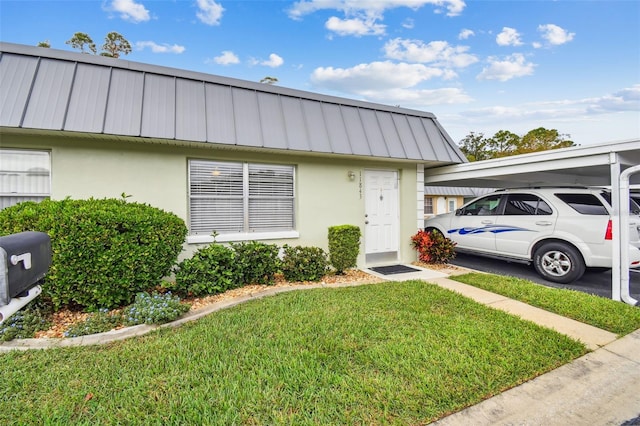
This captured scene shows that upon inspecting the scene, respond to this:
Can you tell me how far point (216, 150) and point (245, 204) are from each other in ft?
3.90

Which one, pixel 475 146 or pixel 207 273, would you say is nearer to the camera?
pixel 207 273

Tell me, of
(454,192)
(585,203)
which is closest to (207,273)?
(585,203)

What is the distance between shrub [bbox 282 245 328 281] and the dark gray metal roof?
1.98 meters

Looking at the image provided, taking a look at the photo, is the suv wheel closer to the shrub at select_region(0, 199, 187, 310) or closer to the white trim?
the white trim

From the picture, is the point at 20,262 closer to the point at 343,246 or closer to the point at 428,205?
the point at 343,246

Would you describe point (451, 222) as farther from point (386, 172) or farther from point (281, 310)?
point (281, 310)

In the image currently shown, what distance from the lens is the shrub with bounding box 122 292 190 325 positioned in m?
3.44

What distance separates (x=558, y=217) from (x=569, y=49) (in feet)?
20.8

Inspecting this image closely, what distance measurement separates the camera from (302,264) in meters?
5.29

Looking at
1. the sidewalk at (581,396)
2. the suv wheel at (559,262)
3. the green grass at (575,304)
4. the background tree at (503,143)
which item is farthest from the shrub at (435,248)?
the background tree at (503,143)

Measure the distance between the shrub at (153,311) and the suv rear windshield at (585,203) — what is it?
717cm

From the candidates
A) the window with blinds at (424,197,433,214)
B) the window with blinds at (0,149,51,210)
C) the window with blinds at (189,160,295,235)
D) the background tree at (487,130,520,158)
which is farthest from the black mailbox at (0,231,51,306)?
the background tree at (487,130,520,158)

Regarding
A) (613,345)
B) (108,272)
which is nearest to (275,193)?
(108,272)

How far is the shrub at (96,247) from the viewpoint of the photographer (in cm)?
350
